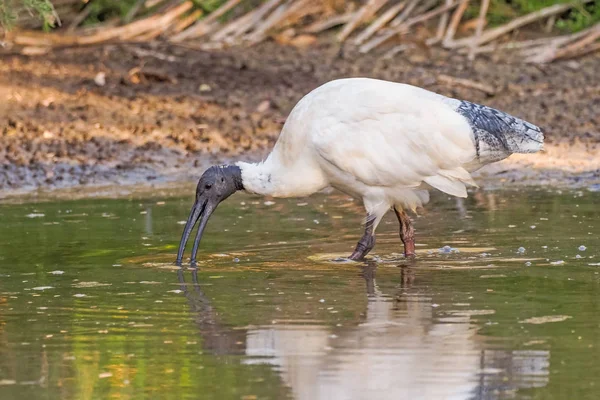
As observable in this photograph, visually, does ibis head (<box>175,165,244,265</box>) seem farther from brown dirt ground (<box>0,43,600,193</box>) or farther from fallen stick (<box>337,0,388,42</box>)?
fallen stick (<box>337,0,388,42</box>)

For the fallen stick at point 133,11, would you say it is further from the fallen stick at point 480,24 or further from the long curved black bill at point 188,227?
the long curved black bill at point 188,227

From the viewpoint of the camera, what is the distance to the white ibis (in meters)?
7.62

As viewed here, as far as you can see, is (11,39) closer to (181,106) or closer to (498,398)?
(181,106)

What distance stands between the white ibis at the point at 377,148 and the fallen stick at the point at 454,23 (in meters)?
8.08

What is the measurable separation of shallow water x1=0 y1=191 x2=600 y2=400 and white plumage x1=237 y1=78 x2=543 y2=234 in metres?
0.42

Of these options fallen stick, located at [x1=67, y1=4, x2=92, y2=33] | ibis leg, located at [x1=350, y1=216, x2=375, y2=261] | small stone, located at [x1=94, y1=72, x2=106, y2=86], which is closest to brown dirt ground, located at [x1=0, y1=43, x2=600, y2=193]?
small stone, located at [x1=94, y1=72, x2=106, y2=86]

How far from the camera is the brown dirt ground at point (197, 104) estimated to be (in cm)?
1154

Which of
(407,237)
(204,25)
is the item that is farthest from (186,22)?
(407,237)

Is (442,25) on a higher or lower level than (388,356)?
higher

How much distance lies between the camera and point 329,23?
16.8 metres

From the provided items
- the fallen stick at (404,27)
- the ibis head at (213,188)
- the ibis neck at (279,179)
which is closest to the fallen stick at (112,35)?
the fallen stick at (404,27)

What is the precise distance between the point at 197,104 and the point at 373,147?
20.1ft

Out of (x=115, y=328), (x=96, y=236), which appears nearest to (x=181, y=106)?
(x=96, y=236)

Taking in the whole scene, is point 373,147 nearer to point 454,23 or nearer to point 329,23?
point 454,23
